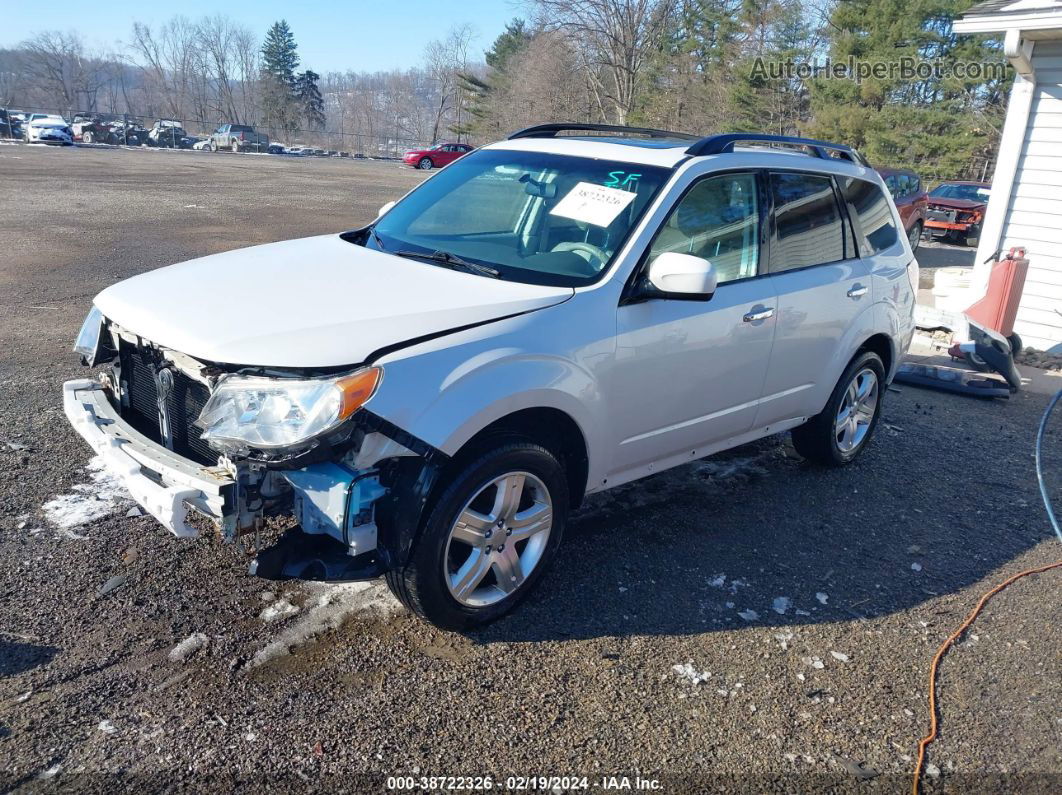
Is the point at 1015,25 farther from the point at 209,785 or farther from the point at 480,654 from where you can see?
the point at 209,785

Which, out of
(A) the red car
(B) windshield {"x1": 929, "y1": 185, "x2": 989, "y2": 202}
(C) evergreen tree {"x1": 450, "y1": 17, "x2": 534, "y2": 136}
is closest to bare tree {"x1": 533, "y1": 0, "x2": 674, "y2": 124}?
(A) the red car

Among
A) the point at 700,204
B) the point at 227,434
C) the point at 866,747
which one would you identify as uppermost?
the point at 700,204

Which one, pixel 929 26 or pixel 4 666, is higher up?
pixel 929 26

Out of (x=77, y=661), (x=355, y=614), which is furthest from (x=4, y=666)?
(x=355, y=614)

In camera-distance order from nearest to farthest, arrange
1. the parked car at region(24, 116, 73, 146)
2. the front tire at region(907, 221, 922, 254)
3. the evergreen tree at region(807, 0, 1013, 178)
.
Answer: the front tire at region(907, 221, 922, 254) → the evergreen tree at region(807, 0, 1013, 178) → the parked car at region(24, 116, 73, 146)

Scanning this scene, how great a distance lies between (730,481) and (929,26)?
33.8 metres

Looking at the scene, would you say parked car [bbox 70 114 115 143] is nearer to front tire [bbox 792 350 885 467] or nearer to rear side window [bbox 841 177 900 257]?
rear side window [bbox 841 177 900 257]

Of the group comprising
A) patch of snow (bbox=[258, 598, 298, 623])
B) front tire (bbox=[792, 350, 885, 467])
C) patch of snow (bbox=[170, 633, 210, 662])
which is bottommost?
patch of snow (bbox=[258, 598, 298, 623])

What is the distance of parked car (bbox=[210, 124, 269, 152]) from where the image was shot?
183 feet

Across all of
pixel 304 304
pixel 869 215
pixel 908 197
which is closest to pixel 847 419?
pixel 869 215

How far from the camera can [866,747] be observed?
3.05m

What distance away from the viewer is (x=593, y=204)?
4035 millimetres

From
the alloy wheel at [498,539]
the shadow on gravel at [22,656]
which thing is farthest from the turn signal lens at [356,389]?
the shadow on gravel at [22,656]

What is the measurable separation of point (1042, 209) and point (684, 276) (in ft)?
27.2
